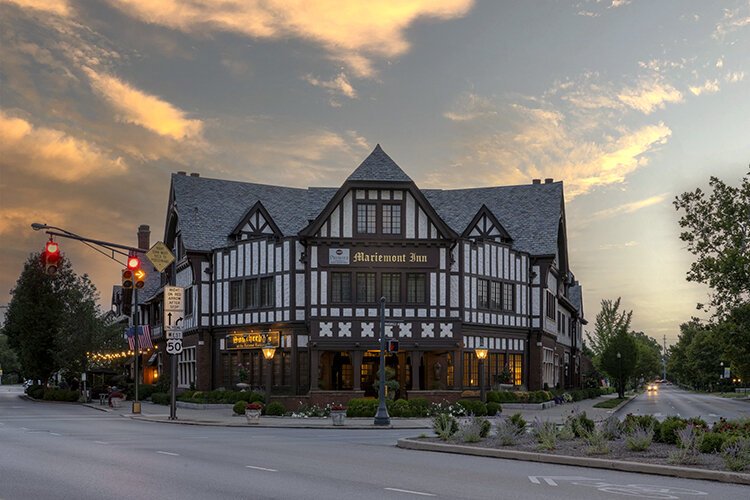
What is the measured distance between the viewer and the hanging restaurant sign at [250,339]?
49178 mm

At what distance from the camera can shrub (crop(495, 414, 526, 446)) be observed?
72.0ft

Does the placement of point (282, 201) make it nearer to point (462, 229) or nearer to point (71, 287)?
point (462, 229)

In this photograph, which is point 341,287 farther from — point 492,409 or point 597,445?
point 597,445

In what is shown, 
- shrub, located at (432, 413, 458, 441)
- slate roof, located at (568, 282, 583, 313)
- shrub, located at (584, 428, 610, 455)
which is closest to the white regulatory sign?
shrub, located at (432, 413, 458, 441)

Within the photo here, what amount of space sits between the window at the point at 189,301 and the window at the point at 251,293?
202 inches

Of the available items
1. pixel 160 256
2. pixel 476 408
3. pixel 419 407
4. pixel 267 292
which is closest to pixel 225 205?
pixel 267 292

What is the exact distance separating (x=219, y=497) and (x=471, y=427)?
1112cm

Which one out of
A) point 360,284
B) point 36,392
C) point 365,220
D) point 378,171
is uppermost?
point 378,171

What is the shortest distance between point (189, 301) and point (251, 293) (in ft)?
19.7

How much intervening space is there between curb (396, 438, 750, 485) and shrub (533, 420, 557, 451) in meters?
0.68

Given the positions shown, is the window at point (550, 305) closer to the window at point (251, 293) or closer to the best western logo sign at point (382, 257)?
the best western logo sign at point (382, 257)

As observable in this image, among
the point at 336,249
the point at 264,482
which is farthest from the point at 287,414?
the point at 264,482

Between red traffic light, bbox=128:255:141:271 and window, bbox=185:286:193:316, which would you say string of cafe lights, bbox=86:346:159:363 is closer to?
window, bbox=185:286:193:316

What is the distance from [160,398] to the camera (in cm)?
5472
